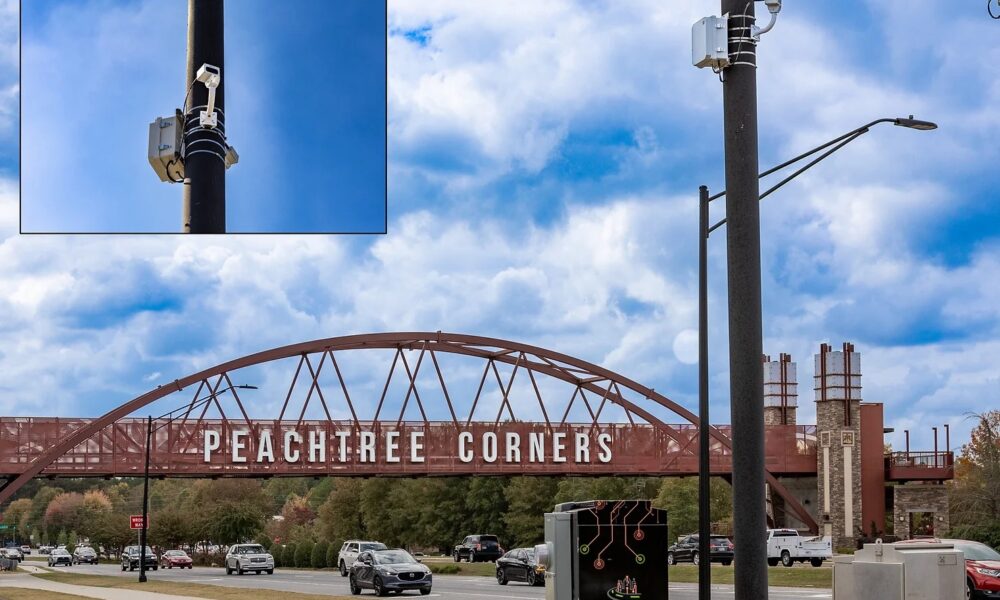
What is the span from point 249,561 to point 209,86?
54.1 m

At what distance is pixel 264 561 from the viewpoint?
63219 mm

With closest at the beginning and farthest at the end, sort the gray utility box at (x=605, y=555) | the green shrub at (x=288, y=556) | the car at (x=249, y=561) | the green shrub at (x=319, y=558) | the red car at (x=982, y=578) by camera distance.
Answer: the gray utility box at (x=605, y=555) → the red car at (x=982, y=578) → the car at (x=249, y=561) → the green shrub at (x=319, y=558) → the green shrub at (x=288, y=556)

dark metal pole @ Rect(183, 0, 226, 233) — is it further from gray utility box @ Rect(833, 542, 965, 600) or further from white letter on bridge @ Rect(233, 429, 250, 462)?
white letter on bridge @ Rect(233, 429, 250, 462)

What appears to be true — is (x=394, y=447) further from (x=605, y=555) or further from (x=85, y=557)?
(x=85, y=557)

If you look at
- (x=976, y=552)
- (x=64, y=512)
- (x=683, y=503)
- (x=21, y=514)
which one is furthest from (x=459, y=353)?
(x=21, y=514)

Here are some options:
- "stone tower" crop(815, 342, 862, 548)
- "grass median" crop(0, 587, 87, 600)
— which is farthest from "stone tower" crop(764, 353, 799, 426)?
"grass median" crop(0, 587, 87, 600)

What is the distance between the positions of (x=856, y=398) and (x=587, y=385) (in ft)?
45.5

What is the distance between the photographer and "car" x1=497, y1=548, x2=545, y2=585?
4584 centimetres

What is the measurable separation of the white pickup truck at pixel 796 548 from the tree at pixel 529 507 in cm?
2754

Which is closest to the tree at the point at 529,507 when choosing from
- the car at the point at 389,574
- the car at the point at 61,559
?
the car at the point at 61,559

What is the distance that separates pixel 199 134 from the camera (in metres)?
12.2

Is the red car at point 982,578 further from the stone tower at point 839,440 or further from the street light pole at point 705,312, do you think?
Result: the stone tower at point 839,440

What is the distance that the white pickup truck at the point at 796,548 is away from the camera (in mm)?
56125

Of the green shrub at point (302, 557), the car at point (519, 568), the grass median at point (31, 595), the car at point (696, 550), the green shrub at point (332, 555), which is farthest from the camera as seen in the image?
the green shrub at point (302, 557)
